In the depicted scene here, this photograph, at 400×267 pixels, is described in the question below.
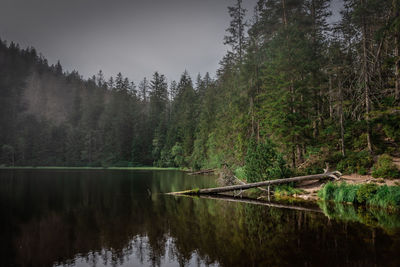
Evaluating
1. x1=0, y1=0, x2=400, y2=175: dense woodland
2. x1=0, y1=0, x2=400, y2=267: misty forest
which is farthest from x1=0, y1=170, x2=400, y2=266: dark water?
x1=0, y1=0, x2=400, y2=175: dense woodland

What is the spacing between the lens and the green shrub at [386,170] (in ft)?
53.0

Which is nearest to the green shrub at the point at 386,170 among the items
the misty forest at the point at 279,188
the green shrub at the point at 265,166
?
the misty forest at the point at 279,188

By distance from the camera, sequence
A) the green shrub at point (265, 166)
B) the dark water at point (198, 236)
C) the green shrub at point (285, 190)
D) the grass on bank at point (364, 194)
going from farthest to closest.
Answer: the green shrub at point (265, 166) → the green shrub at point (285, 190) → the grass on bank at point (364, 194) → the dark water at point (198, 236)

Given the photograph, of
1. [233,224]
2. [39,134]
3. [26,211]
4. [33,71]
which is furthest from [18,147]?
[233,224]

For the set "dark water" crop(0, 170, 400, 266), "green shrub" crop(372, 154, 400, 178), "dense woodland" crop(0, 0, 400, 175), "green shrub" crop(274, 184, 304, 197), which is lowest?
"dark water" crop(0, 170, 400, 266)

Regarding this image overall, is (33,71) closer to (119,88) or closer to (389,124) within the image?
(119,88)

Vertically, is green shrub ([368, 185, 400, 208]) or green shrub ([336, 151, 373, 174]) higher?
green shrub ([336, 151, 373, 174])

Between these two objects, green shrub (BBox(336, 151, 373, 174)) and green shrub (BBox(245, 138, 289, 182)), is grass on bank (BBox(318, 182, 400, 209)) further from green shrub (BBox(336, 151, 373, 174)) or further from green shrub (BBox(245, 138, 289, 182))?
green shrub (BBox(245, 138, 289, 182))

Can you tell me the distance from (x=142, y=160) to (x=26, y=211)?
60727 mm

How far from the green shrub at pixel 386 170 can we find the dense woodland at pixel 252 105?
3.96 ft

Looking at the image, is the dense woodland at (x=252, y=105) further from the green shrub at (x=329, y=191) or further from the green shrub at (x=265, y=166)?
the green shrub at (x=329, y=191)

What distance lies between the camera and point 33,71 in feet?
388

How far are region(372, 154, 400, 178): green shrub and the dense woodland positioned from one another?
3.96ft

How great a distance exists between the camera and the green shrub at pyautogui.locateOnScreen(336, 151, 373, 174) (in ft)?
60.9
